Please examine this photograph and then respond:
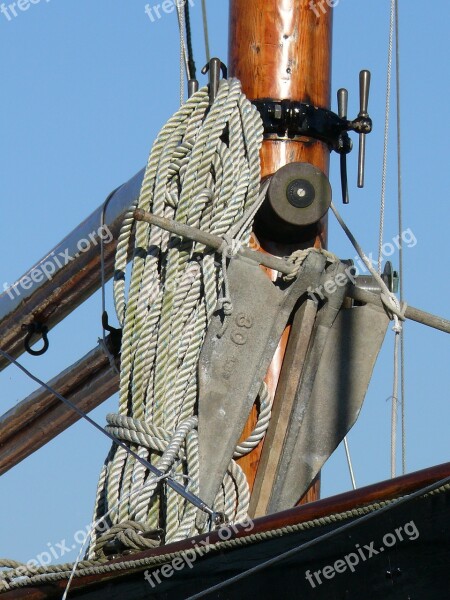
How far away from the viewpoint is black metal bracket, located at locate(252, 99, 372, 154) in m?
5.51

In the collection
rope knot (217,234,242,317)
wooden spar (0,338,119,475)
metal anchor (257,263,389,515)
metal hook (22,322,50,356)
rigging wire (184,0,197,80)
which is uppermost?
rigging wire (184,0,197,80)

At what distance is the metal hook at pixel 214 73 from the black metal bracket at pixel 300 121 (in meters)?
0.15

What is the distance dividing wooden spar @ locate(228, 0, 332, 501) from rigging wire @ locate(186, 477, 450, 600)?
1.67 m

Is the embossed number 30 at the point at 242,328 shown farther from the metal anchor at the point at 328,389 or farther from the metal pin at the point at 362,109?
the metal pin at the point at 362,109

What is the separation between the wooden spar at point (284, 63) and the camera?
554cm

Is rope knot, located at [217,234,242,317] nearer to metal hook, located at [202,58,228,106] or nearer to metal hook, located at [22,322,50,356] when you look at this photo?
metal hook, located at [202,58,228,106]

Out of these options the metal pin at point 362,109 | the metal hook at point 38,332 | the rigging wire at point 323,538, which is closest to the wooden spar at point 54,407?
the metal hook at point 38,332

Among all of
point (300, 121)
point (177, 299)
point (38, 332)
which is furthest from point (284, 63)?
point (38, 332)

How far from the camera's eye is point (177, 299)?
17.0ft

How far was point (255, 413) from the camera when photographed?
5.26m

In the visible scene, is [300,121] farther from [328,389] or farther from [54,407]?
[54,407]

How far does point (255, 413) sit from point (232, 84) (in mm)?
1099

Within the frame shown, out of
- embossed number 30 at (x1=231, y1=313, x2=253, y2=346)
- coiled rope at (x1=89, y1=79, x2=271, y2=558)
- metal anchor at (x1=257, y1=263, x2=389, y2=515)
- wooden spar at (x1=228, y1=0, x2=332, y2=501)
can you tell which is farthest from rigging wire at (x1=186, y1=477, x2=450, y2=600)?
wooden spar at (x1=228, y1=0, x2=332, y2=501)

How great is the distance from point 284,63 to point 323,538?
2167 mm
